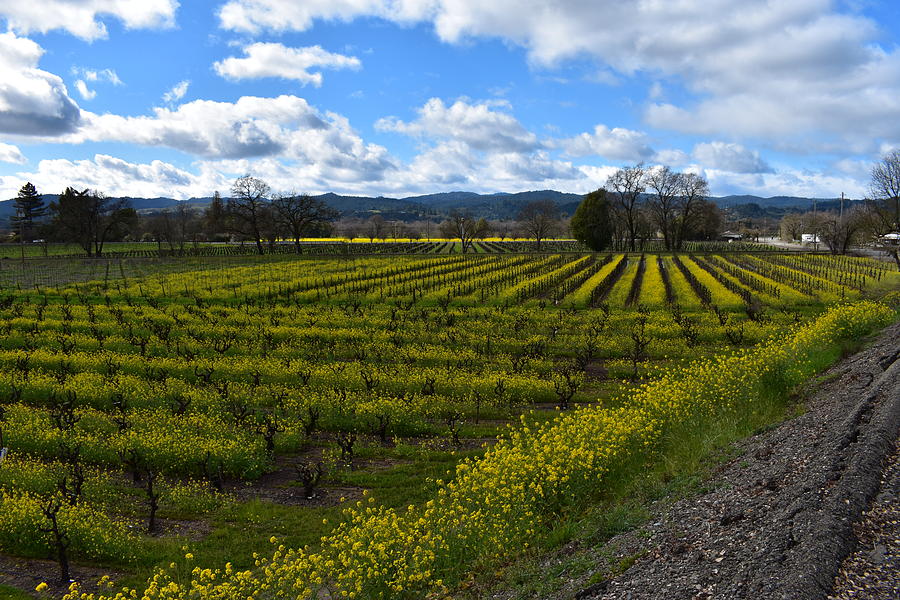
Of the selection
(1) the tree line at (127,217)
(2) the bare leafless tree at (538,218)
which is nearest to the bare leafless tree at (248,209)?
(1) the tree line at (127,217)

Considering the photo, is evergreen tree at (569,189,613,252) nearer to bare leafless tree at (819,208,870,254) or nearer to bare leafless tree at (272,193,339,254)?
bare leafless tree at (819,208,870,254)

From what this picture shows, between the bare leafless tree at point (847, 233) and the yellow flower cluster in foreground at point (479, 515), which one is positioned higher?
the bare leafless tree at point (847, 233)

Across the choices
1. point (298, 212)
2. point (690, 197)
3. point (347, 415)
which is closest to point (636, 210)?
point (690, 197)

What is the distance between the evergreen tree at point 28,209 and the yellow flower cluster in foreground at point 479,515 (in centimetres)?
11958

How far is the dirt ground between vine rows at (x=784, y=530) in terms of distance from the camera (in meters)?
5.87

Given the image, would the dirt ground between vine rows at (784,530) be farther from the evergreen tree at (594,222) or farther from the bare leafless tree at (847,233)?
the evergreen tree at (594,222)

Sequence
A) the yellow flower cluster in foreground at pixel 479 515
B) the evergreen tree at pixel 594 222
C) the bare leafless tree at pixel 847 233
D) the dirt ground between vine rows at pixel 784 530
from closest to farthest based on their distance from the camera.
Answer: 1. the dirt ground between vine rows at pixel 784 530
2. the yellow flower cluster in foreground at pixel 479 515
3. the bare leafless tree at pixel 847 233
4. the evergreen tree at pixel 594 222

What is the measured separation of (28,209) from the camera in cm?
10400

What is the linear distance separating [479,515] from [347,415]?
8.65m

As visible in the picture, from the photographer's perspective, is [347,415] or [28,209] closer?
[347,415]

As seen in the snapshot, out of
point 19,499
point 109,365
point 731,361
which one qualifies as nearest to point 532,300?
point 731,361

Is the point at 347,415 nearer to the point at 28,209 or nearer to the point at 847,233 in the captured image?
the point at 847,233

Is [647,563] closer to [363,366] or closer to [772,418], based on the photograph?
[772,418]

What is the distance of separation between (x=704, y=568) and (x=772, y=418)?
7791 millimetres
